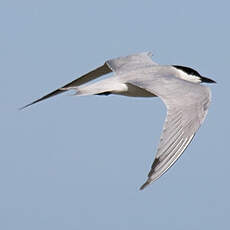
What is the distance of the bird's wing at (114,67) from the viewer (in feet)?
38.2

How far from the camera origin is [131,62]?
1207cm

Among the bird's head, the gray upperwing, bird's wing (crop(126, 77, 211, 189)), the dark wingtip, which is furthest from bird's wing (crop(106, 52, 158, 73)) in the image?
the dark wingtip

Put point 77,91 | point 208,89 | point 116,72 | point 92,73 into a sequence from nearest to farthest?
point 208,89, point 77,91, point 116,72, point 92,73

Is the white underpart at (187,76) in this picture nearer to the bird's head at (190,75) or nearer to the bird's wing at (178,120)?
the bird's head at (190,75)

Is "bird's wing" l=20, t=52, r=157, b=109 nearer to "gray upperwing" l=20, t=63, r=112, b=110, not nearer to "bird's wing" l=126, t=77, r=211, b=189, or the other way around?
"gray upperwing" l=20, t=63, r=112, b=110

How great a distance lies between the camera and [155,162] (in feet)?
24.2

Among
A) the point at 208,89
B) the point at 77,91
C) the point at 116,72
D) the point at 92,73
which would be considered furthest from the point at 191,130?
the point at 92,73

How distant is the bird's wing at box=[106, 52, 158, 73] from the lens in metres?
11.5

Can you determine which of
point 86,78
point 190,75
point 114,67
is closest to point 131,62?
point 114,67

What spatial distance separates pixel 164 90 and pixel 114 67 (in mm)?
2870

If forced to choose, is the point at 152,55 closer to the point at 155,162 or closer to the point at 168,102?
the point at 168,102

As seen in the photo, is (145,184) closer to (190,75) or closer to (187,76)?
(187,76)

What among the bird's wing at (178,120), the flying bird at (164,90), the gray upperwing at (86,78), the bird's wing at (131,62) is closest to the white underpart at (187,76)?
the flying bird at (164,90)

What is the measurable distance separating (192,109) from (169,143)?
96 cm
